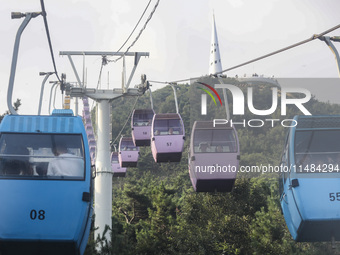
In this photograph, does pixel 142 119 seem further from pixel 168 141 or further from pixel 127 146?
pixel 168 141

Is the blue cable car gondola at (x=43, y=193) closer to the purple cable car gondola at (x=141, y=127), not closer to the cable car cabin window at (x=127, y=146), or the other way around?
the purple cable car gondola at (x=141, y=127)

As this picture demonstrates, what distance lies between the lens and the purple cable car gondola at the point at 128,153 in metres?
43.4

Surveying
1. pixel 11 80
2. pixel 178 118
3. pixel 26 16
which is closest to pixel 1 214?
pixel 11 80

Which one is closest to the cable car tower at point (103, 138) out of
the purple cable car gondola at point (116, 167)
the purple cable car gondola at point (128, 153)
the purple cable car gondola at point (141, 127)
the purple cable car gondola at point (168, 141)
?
the purple cable car gondola at point (168, 141)

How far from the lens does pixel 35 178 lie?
1393cm

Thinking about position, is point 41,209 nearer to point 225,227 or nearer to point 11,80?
point 11,80

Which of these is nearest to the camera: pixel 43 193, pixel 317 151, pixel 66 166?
pixel 43 193

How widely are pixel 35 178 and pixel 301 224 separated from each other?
521cm

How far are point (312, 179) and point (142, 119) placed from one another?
22.0 metres

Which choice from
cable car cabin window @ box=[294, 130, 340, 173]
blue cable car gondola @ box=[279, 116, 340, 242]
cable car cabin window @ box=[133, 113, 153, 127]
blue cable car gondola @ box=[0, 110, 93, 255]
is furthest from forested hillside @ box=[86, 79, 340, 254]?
blue cable car gondola @ box=[0, 110, 93, 255]

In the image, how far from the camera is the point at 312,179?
14805mm

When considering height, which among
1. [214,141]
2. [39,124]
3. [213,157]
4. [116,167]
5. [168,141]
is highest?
[39,124]

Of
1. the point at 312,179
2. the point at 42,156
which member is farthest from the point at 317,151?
the point at 42,156

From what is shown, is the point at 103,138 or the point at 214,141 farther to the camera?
the point at 103,138
